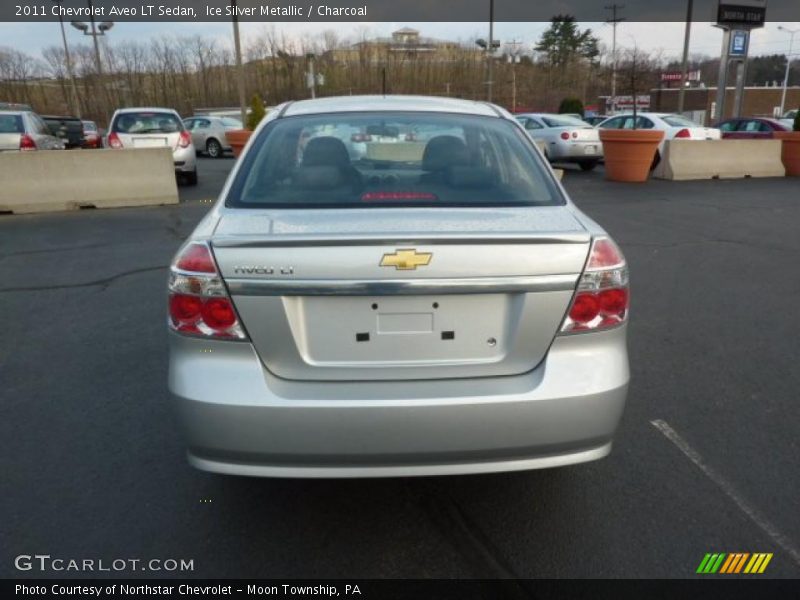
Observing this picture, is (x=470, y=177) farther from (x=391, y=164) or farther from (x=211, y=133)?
(x=211, y=133)

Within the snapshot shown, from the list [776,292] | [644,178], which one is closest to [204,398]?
[776,292]

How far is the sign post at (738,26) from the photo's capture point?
2162 centimetres

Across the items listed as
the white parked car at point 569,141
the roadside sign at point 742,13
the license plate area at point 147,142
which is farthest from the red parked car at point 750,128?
the license plate area at point 147,142

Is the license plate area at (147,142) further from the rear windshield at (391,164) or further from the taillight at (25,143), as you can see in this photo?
the rear windshield at (391,164)

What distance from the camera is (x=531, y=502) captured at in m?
→ 2.81

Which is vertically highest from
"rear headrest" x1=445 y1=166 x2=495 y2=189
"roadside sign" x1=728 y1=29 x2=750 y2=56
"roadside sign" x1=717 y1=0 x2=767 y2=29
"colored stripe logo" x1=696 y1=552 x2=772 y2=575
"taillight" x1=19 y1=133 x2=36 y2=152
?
"roadside sign" x1=717 y1=0 x2=767 y2=29

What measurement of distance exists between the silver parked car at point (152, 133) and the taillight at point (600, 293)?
12.6 metres

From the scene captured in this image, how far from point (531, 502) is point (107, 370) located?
288 cm

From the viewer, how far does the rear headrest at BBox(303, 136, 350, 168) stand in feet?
9.91

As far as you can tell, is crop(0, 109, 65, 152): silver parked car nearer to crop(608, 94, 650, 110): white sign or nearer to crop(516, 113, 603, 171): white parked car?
crop(516, 113, 603, 171): white parked car

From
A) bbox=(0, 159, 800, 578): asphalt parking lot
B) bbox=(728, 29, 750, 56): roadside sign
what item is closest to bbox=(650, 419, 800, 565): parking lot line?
bbox=(0, 159, 800, 578): asphalt parking lot

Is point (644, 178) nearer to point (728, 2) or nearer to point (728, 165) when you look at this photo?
point (728, 165)

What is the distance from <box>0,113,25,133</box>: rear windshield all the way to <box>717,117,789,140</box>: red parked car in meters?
18.4

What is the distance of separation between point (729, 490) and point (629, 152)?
12507 millimetres
